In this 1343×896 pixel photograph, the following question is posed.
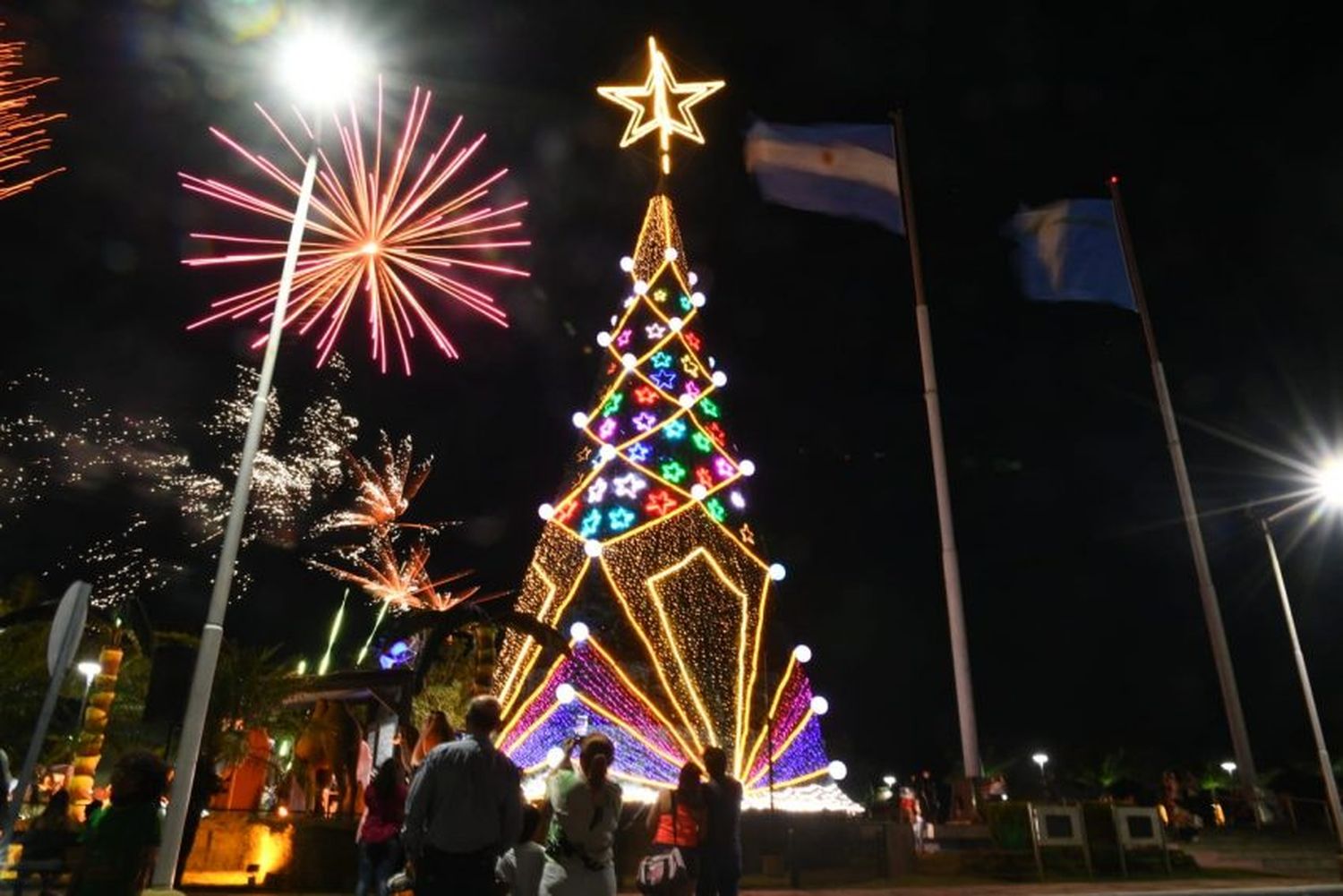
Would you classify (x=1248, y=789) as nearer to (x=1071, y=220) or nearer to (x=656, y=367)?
(x=1071, y=220)

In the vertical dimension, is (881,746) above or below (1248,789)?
above

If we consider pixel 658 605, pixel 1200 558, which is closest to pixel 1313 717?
pixel 1200 558

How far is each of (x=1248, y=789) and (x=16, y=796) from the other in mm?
21409

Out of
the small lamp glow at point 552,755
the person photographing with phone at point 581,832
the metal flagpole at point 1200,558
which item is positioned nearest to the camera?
the person photographing with phone at point 581,832

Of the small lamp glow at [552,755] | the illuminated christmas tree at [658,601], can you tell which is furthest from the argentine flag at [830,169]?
the small lamp glow at [552,755]

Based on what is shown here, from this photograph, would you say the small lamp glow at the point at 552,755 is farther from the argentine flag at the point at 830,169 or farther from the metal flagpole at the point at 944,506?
the argentine flag at the point at 830,169

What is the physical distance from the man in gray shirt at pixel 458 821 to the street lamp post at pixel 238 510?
14.1 ft

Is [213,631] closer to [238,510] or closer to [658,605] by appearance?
[238,510]

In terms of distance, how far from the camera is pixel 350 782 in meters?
19.4

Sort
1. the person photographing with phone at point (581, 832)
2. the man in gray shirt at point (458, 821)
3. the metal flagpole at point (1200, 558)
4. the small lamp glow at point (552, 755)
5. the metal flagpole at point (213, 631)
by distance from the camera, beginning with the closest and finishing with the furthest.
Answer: the man in gray shirt at point (458, 821) → the person photographing with phone at point (581, 832) → the metal flagpole at point (213, 631) → the small lamp glow at point (552, 755) → the metal flagpole at point (1200, 558)

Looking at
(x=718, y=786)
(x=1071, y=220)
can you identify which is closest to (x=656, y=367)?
(x=1071, y=220)

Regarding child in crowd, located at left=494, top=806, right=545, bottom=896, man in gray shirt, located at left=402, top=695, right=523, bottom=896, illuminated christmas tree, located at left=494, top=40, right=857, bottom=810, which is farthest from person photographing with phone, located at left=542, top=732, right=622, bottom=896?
illuminated christmas tree, located at left=494, top=40, right=857, bottom=810

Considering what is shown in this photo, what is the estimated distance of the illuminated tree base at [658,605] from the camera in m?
16.3

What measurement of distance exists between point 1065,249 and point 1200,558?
25.1ft
